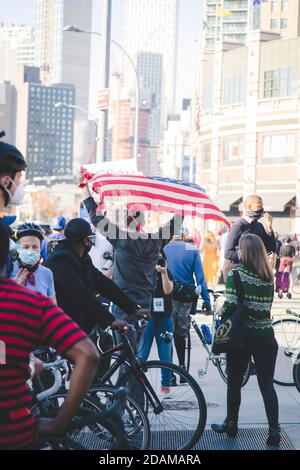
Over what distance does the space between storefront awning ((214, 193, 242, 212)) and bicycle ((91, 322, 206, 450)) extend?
179 feet

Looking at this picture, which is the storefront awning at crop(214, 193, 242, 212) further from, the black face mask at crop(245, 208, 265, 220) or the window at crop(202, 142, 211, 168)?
the black face mask at crop(245, 208, 265, 220)

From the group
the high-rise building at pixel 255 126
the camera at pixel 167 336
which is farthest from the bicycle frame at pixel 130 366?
the high-rise building at pixel 255 126

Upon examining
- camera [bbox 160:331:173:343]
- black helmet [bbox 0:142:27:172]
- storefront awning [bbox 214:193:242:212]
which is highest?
black helmet [bbox 0:142:27:172]

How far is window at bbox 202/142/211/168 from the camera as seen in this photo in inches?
2576

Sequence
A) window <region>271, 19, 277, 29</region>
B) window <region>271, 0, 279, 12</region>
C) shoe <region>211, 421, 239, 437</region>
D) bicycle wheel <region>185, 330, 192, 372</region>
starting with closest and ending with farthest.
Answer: shoe <region>211, 421, 239, 437</region> < bicycle wheel <region>185, 330, 192, 372</region> < window <region>271, 0, 279, 12</region> < window <region>271, 19, 277, 29</region>

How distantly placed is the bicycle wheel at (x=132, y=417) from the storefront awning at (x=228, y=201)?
5542 cm

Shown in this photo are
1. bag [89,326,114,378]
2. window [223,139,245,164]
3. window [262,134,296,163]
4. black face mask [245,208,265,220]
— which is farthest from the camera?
window [223,139,245,164]

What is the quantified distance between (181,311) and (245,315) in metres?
2.73

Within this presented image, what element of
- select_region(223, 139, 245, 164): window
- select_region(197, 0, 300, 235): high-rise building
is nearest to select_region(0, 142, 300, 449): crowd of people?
select_region(197, 0, 300, 235): high-rise building

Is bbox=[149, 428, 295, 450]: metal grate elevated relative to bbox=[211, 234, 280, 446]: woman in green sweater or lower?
lower
